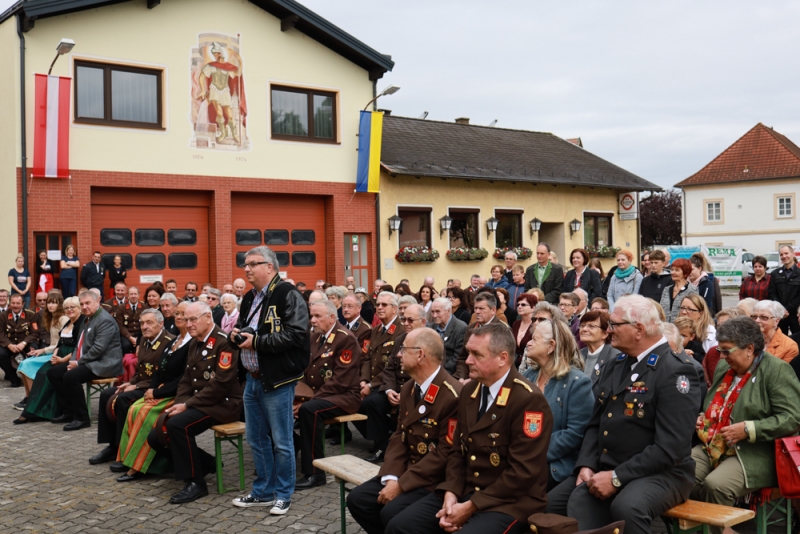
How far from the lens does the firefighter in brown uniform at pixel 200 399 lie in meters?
6.71

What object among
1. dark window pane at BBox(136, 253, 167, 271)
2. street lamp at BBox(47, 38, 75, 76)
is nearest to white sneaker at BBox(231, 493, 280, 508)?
street lamp at BBox(47, 38, 75, 76)

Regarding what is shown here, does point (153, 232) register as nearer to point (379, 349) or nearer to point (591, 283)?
point (379, 349)

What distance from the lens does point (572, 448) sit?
5070mm

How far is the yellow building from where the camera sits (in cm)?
2052

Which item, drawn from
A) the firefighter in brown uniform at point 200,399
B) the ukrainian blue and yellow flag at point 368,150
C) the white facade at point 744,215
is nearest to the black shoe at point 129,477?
the firefighter in brown uniform at point 200,399

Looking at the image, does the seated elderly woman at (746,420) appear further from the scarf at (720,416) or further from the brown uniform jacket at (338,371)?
the brown uniform jacket at (338,371)

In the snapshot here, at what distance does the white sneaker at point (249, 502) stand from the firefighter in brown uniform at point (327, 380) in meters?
0.71

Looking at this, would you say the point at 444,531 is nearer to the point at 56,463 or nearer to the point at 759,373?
the point at 759,373

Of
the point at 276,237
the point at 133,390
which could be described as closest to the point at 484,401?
the point at 133,390

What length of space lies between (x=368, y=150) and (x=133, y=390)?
12188mm

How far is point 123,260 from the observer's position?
1652 centimetres

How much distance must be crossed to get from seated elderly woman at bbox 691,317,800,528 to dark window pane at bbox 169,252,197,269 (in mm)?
14237

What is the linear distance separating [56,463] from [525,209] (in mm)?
17424

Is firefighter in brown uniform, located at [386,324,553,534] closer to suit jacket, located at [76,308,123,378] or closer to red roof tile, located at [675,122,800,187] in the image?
suit jacket, located at [76,308,123,378]
